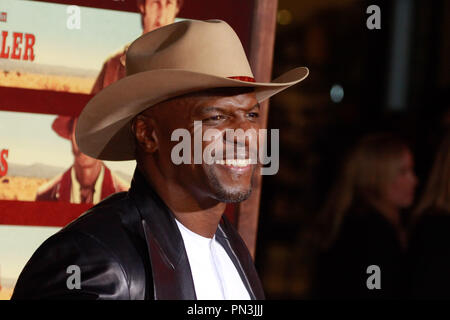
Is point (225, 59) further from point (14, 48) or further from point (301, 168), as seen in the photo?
point (301, 168)

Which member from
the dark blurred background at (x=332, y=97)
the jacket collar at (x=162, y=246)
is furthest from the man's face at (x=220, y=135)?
the dark blurred background at (x=332, y=97)

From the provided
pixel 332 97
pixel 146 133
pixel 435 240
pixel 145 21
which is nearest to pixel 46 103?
pixel 145 21

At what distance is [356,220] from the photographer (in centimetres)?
366

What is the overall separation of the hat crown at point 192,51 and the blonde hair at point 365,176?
71.8 inches

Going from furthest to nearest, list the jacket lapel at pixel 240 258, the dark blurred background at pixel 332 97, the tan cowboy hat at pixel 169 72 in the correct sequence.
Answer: the dark blurred background at pixel 332 97
the jacket lapel at pixel 240 258
the tan cowboy hat at pixel 169 72

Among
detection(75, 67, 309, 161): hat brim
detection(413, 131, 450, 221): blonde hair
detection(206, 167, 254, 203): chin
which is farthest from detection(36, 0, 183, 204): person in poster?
→ detection(413, 131, 450, 221): blonde hair

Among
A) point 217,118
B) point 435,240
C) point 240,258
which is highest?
point 217,118

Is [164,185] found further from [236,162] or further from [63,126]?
[63,126]

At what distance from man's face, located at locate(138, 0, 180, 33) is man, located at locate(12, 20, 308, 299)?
1.67 ft

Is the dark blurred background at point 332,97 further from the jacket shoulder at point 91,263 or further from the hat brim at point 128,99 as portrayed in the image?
the jacket shoulder at point 91,263

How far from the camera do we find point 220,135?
197 cm

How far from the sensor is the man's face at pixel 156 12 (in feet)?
8.39

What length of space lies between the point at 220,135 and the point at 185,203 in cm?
22
